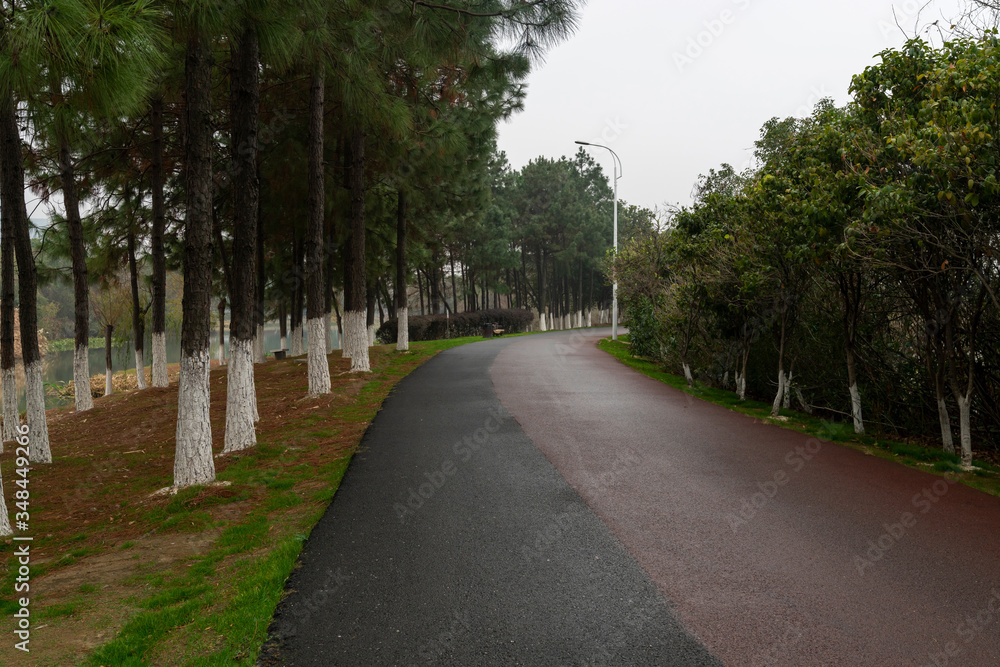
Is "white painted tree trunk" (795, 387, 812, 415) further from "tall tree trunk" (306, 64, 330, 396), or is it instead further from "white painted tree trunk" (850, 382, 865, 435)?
"tall tree trunk" (306, 64, 330, 396)

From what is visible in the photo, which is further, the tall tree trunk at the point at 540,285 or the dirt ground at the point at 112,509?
the tall tree trunk at the point at 540,285

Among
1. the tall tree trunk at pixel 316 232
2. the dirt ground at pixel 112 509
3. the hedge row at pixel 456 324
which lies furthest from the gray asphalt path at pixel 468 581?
the hedge row at pixel 456 324

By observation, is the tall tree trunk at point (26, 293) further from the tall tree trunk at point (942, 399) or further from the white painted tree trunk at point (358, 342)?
the tall tree trunk at point (942, 399)

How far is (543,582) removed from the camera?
4355 millimetres

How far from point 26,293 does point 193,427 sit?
206 inches

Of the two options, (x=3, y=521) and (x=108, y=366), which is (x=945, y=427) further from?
(x=108, y=366)

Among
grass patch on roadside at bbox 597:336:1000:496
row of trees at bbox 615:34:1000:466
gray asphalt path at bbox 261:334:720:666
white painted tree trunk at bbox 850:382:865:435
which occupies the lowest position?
grass patch on roadside at bbox 597:336:1000:496

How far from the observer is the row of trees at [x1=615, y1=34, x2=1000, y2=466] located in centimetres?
594

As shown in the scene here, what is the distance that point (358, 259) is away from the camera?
16.1m

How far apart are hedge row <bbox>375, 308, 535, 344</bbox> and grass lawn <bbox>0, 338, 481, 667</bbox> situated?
19942 millimetres

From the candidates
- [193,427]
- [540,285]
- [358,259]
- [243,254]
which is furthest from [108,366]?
[540,285]

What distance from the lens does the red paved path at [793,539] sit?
3.61 metres

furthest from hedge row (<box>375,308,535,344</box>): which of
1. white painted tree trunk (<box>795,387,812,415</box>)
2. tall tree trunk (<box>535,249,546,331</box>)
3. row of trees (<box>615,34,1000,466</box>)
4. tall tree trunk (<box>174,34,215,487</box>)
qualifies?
tall tree trunk (<box>174,34,215,487</box>)

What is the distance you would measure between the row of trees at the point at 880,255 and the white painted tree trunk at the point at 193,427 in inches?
316
